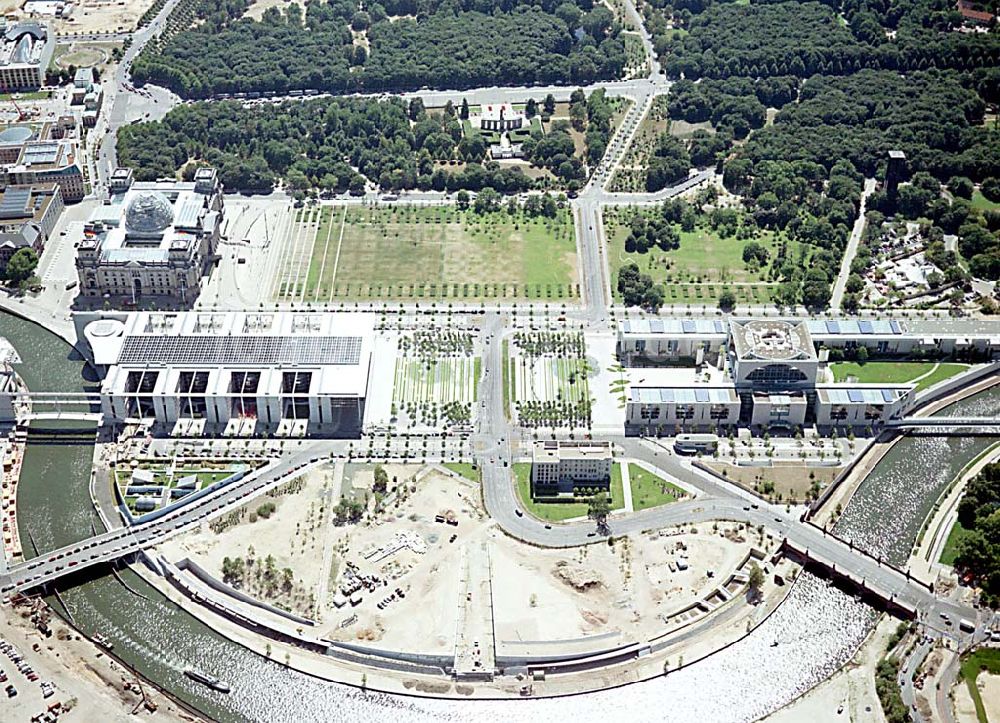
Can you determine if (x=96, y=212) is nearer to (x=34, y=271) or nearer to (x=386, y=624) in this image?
(x=34, y=271)

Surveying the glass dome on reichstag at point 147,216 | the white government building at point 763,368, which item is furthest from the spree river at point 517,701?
the glass dome on reichstag at point 147,216

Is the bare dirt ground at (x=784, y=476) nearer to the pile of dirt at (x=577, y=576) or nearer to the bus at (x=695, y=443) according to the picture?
the bus at (x=695, y=443)

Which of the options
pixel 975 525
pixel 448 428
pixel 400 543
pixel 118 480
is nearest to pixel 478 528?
pixel 400 543

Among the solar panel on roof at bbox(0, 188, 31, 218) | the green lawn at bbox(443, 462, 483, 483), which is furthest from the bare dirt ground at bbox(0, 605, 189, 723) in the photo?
the solar panel on roof at bbox(0, 188, 31, 218)

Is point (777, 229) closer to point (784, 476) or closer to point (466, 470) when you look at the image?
point (784, 476)

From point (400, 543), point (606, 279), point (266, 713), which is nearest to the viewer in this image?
point (266, 713)

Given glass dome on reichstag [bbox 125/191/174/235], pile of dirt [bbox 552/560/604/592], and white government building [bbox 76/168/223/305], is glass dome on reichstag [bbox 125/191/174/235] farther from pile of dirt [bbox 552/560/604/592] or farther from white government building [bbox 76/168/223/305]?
pile of dirt [bbox 552/560/604/592]

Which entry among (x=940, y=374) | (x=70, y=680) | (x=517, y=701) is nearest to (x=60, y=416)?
(x=70, y=680)
